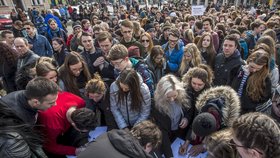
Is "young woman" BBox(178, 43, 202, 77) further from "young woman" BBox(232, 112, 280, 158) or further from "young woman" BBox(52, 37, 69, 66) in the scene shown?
"young woman" BBox(52, 37, 69, 66)

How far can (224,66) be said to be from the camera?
362 cm

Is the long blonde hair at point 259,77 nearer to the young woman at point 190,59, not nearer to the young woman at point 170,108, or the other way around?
the young woman at point 170,108

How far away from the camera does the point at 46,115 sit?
219cm

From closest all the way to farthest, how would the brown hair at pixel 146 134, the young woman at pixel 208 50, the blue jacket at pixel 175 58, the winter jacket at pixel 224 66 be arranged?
the brown hair at pixel 146 134
the winter jacket at pixel 224 66
the blue jacket at pixel 175 58
the young woman at pixel 208 50

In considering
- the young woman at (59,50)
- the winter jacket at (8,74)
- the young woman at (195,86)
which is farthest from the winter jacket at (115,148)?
the young woman at (59,50)

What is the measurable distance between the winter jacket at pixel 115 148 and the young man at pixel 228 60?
2.58 meters

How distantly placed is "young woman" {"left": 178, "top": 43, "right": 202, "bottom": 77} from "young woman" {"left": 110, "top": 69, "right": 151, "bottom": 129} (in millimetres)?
1453

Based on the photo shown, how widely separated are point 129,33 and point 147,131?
109 inches

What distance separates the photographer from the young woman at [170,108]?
247cm

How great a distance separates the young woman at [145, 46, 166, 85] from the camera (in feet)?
12.1

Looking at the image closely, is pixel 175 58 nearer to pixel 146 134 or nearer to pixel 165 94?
pixel 165 94

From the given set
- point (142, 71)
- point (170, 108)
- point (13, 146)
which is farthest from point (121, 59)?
point (13, 146)

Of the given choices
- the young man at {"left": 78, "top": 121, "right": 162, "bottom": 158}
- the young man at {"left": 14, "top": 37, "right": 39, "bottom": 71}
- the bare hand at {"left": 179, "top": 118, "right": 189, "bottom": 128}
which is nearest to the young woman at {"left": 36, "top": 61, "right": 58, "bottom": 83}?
the young man at {"left": 14, "top": 37, "right": 39, "bottom": 71}

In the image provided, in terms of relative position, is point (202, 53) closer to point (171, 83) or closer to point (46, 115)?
point (171, 83)
